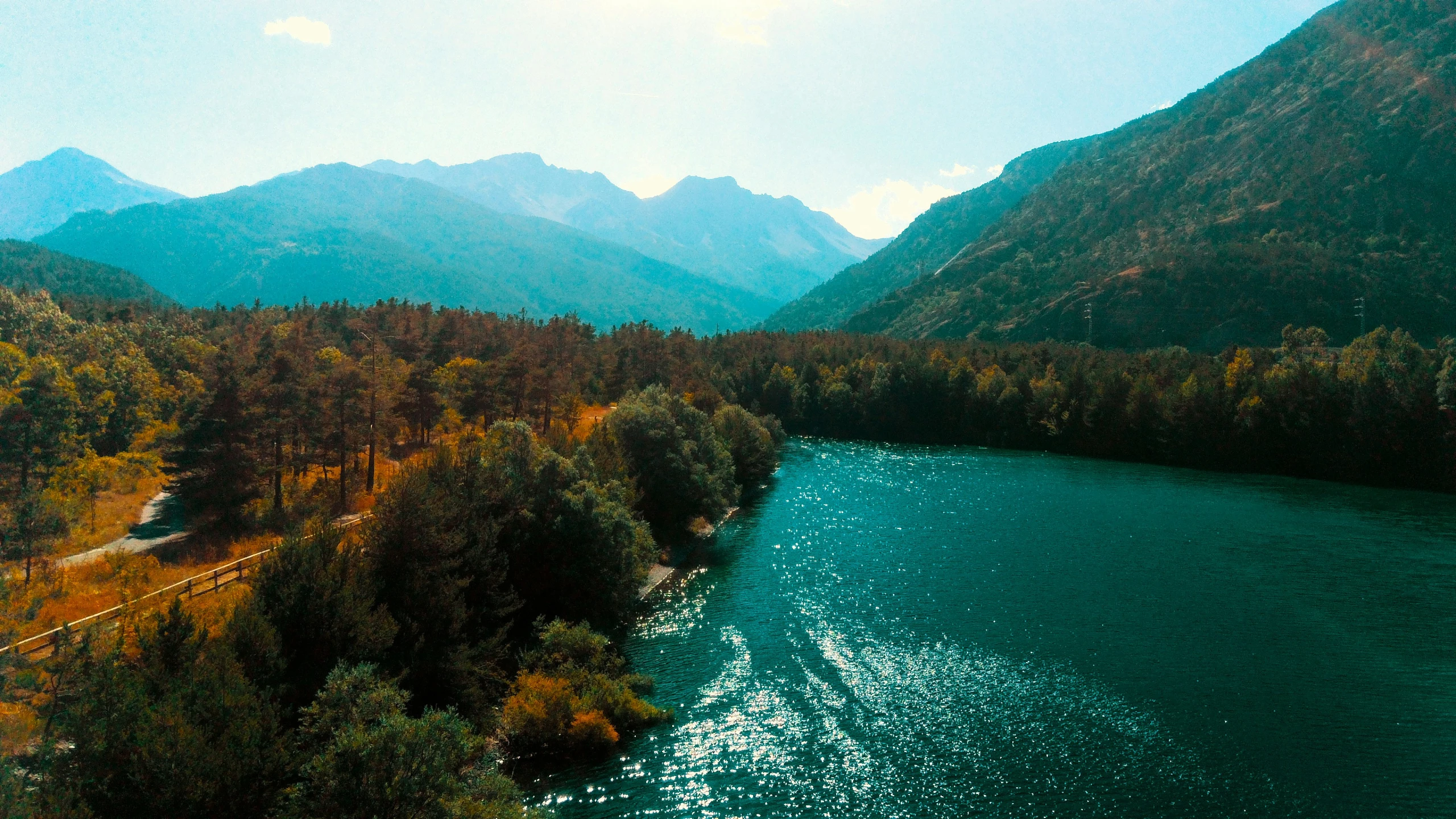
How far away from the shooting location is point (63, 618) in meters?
27.6

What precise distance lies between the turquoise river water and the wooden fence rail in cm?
1634

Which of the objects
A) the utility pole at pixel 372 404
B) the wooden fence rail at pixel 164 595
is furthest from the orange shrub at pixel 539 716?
the utility pole at pixel 372 404

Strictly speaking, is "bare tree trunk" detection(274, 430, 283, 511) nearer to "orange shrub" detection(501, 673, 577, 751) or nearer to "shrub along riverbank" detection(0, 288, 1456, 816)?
"shrub along riverbank" detection(0, 288, 1456, 816)

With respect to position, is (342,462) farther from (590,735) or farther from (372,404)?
(590,735)

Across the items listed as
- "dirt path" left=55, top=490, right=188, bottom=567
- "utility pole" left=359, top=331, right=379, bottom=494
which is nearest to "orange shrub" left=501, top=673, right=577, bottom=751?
"dirt path" left=55, top=490, right=188, bottom=567

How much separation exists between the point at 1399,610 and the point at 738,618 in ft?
134

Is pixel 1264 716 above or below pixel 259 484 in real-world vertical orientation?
below

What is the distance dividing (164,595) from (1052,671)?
40.4 metres

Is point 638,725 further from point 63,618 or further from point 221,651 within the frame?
point 63,618

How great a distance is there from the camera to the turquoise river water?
28.4m

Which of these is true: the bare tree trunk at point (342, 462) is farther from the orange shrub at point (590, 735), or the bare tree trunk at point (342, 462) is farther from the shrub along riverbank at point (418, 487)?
the orange shrub at point (590, 735)

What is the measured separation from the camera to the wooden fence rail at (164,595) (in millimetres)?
24297

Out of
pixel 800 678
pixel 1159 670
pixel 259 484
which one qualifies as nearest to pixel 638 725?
pixel 800 678

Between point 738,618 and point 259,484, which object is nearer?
point 738,618
